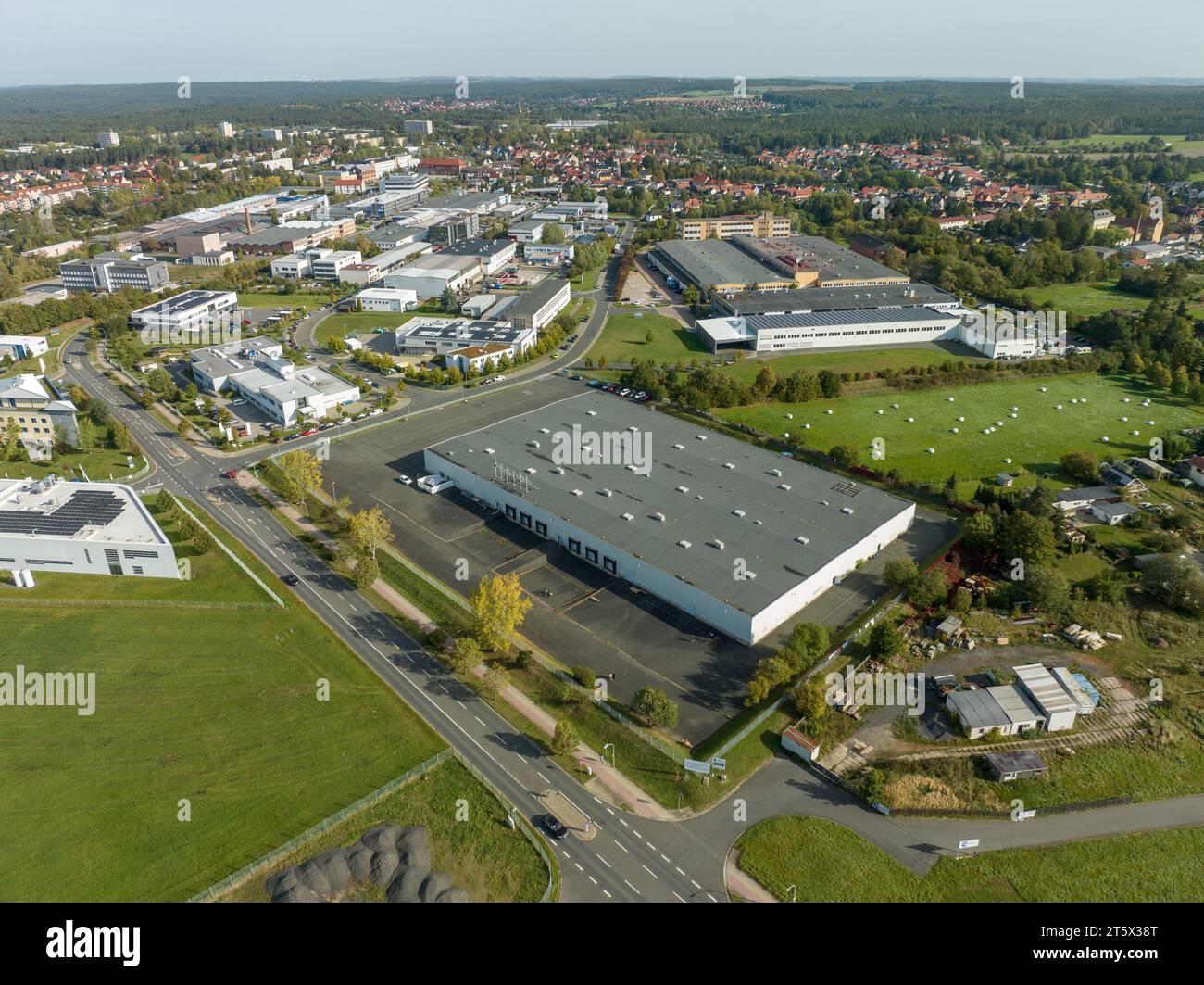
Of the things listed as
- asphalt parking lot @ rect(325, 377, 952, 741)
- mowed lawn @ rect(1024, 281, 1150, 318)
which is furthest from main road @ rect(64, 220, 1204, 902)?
mowed lawn @ rect(1024, 281, 1150, 318)

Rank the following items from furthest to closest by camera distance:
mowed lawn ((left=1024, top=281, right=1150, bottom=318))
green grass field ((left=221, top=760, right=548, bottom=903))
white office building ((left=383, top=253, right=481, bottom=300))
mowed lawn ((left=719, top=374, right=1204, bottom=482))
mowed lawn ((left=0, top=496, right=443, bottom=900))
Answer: white office building ((left=383, top=253, right=481, bottom=300))
mowed lawn ((left=1024, top=281, right=1150, bottom=318))
mowed lawn ((left=719, top=374, right=1204, bottom=482))
mowed lawn ((left=0, top=496, right=443, bottom=900))
green grass field ((left=221, top=760, right=548, bottom=903))

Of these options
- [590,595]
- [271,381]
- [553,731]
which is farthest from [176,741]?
[271,381]

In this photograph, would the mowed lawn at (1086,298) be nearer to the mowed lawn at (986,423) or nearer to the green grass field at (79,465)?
the mowed lawn at (986,423)

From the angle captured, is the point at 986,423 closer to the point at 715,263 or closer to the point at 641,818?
the point at 641,818

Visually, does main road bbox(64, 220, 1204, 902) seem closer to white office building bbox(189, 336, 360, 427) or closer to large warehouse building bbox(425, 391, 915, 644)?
large warehouse building bbox(425, 391, 915, 644)

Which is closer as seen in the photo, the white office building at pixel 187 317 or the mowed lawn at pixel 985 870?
the mowed lawn at pixel 985 870

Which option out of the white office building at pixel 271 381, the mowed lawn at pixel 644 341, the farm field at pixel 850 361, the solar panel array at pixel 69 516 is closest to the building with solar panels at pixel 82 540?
the solar panel array at pixel 69 516

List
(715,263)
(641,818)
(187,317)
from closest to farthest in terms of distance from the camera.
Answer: (641,818) < (187,317) < (715,263)
